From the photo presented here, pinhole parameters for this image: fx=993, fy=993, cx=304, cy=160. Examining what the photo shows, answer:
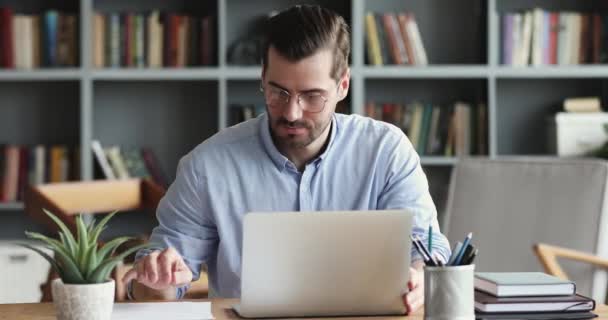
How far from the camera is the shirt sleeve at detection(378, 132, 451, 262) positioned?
6.73 feet

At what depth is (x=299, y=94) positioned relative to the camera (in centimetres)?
196

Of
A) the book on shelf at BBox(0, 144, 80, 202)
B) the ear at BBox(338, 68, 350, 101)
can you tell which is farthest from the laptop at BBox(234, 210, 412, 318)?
the book on shelf at BBox(0, 144, 80, 202)

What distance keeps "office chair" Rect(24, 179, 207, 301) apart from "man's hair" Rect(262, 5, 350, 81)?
133cm

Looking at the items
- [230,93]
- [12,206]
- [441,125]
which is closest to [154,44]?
[230,93]

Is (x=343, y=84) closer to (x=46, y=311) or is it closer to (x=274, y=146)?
(x=274, y=146)

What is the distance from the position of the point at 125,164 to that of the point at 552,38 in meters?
1.93

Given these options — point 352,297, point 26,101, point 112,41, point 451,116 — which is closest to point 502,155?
point 451,116

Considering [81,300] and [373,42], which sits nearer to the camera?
[81,300]

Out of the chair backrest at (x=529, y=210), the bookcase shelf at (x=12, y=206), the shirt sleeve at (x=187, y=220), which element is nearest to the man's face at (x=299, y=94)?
the shirt sleeve at (x=187, y=220)

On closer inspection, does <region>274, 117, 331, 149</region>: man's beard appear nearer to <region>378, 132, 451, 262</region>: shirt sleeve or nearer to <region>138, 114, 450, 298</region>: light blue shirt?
<region>138, 114, 450, 298</region>: light blue shirt

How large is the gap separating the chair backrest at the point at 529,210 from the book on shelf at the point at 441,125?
955mm

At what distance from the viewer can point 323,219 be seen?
1554 millimetres

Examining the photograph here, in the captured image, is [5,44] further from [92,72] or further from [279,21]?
[279,21]

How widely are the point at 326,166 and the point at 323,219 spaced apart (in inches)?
22.6
